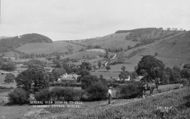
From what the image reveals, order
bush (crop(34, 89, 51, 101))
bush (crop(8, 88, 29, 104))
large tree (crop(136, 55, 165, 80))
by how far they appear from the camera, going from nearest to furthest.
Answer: bush (crop(8, 88, 29, 104)) → bush (crop(34, 89, 51, 101)) → large tree (crop(136, 55, 165, 80))

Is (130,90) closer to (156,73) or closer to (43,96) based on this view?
(156,73)

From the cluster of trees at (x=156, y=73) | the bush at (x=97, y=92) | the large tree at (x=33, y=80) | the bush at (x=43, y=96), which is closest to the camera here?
the bush at (x=97, y=92)

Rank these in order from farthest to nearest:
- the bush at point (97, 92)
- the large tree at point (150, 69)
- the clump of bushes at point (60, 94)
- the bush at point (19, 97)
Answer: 1. the large tree at point (150, 69)
2. the clump of bushes at point (60, 94)
3. the bush at point (19, 97)
4. the bush at point (97, 92)

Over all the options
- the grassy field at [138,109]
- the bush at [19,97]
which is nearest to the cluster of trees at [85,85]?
the bush at [19,97]

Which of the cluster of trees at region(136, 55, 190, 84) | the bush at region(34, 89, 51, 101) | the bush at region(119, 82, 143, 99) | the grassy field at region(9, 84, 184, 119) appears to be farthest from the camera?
the cluster of trees at region(136, 55, 190, 84)

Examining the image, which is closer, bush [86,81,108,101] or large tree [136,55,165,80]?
bush [86,81,108,101]

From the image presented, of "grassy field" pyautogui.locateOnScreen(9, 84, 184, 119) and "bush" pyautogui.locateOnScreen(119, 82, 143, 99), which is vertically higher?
"grassy field" pyautogui.locateOnScreen(9, 84, 184, 119)

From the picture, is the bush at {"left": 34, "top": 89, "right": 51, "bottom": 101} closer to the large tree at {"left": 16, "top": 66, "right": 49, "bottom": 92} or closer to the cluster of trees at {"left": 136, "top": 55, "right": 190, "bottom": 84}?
the large tree at {"left": 16, "top": 66, "right": 49, "bottom": 92}

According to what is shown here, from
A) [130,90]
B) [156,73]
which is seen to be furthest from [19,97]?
[156,73]

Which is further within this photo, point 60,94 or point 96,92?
point 60,94

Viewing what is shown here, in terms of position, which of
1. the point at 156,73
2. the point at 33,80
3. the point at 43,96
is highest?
the point at 156,73

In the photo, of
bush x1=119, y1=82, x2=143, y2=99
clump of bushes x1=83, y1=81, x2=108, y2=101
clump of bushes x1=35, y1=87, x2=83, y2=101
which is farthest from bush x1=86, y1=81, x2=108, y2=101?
bush x1=119, y1=82, x2=143, y2=99

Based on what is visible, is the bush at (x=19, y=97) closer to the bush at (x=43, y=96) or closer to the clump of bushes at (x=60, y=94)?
the bush at (x=43, y=96)
